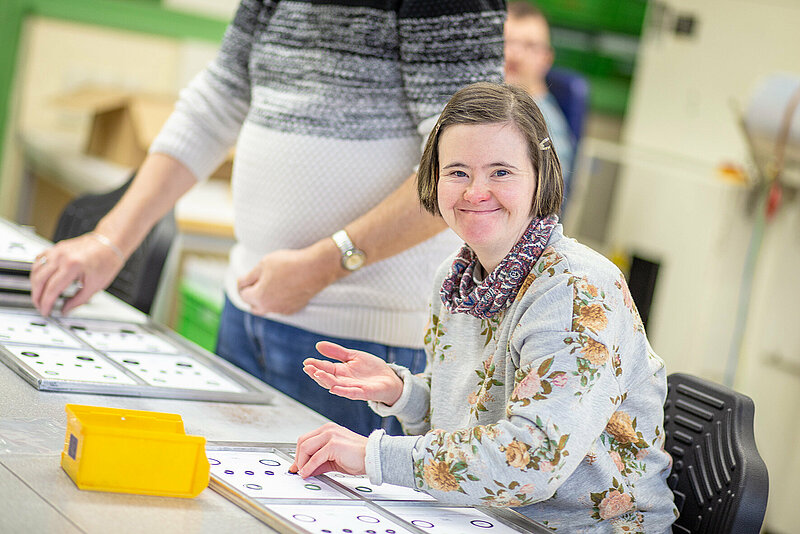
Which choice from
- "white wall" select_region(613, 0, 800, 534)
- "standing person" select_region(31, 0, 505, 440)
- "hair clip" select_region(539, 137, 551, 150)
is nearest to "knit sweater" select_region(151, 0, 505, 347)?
"standing person" select_region(31, 0, 505, 440)

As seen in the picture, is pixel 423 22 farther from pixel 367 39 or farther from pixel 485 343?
pixel 485 343

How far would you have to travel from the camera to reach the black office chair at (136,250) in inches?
75.9

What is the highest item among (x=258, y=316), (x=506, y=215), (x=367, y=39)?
(x=367, y=39)

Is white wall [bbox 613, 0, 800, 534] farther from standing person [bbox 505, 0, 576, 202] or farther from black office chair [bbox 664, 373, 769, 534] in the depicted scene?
black office chair [bbox 664, 373, 769, 534]

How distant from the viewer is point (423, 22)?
1.36 metres

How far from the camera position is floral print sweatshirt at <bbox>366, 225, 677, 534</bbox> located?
942 mm

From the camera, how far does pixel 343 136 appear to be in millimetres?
1462

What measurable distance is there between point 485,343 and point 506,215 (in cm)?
16

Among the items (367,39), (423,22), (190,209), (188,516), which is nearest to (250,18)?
(367,39)

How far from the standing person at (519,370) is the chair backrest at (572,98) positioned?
9.92 feet

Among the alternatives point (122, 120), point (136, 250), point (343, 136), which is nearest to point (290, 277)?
point (343, 136)

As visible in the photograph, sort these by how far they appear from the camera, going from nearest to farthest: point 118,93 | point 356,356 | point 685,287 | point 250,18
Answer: point 356,356 → point 250,18 → point 118,93 → point 685,287

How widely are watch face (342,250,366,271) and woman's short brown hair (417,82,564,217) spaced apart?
1.16 ft

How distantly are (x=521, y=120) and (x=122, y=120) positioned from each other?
99.1 inches
